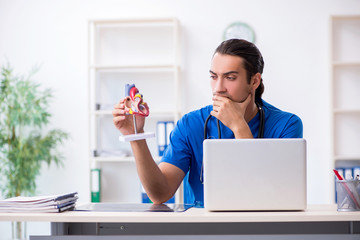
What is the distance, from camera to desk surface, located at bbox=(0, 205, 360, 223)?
1375 mm

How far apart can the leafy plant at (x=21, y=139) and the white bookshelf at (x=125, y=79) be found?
39 centimetres

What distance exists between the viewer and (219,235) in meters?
1.47

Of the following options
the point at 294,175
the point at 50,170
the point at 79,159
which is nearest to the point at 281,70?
the point at 79,159

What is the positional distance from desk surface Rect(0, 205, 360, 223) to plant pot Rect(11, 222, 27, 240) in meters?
2.58

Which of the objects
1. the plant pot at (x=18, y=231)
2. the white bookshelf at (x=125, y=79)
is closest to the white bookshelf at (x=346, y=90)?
the white bookshelf at (x=125, y=79)

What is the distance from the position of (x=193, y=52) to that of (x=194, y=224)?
2.77 meters

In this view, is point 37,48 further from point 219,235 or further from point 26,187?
point 219,235

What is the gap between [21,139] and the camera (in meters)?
3.86

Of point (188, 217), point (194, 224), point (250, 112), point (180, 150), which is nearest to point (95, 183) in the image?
point (180, 150)

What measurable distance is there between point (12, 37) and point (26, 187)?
4.48 feet

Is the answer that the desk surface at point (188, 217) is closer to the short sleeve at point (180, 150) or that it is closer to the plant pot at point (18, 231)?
the short sleeve at point (180, 150)

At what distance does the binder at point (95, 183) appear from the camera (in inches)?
155

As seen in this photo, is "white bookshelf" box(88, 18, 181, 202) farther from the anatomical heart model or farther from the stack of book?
the stack of book

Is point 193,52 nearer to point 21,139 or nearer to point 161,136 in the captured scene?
point 161,136
